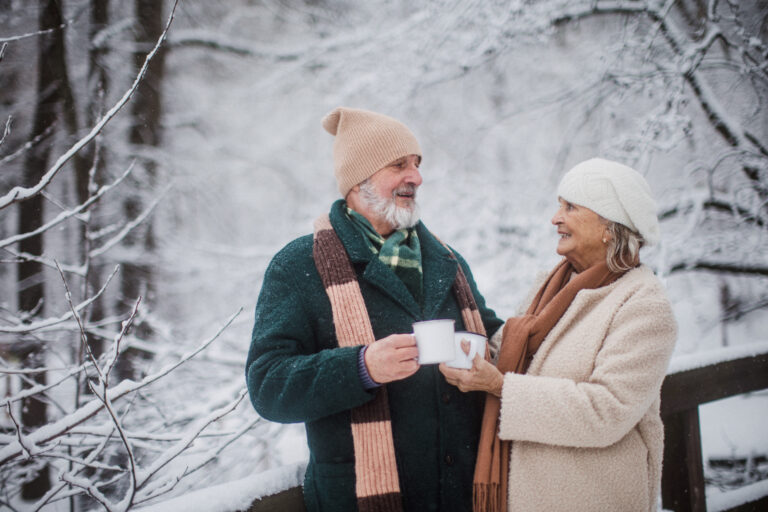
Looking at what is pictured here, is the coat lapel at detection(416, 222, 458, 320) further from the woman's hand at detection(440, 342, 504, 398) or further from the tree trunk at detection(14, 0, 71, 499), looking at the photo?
the tree trunk at detection(14, 0, 71, 499)

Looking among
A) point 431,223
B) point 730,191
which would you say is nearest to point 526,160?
point 431,223

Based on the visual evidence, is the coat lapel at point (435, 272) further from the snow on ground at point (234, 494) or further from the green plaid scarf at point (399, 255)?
the snow on ground at point (234, 494)

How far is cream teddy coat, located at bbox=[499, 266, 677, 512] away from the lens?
128cm

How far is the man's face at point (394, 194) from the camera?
1.76 meters

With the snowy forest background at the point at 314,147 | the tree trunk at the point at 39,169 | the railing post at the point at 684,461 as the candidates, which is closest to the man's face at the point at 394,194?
the railing post at the point at 684,461

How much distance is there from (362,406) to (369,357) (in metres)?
0.22

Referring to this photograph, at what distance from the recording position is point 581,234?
1.57 metres

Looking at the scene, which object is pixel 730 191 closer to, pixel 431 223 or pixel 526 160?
pixel 526 160

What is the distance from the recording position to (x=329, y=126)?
2.00 meters

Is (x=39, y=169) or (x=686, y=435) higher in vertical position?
(x=39, y=169)

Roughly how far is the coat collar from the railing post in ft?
4.38

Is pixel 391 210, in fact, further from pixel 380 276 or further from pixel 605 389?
pixel 605 389

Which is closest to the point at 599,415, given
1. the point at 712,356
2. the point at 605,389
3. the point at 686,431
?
the point at 605,389

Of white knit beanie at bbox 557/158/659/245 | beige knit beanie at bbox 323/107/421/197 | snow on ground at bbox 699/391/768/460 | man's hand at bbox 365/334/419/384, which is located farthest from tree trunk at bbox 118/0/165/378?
snow on ground at bbox 699/391/768/460
